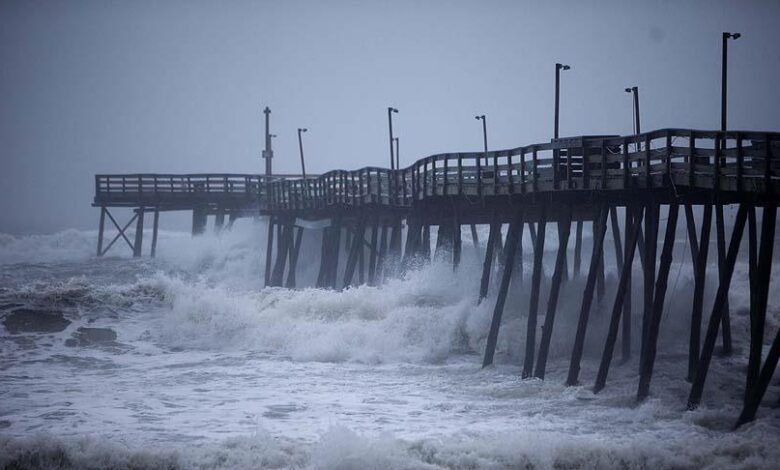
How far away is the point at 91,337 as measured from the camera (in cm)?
2127

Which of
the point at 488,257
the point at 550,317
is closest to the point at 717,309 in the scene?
the point at 550,317

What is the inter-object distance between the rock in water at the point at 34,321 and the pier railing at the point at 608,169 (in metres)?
9.78

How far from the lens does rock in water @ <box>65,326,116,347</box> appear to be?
20.6 m

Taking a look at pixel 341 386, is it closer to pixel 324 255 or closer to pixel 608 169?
pixel 608 169

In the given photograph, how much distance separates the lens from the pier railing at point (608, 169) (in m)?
11.6

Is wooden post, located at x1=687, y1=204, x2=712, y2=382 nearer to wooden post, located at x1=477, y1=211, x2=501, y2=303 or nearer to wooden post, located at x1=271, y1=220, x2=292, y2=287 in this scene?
wooden post, located at x1=477, y1=211, x2=501, y2=303

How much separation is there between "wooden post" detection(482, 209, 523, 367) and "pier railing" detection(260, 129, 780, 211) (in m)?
0.80

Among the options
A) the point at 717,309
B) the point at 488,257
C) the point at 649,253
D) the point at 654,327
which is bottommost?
the point at 654,327

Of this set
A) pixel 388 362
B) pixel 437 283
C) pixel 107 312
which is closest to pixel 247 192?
pixel 107 312

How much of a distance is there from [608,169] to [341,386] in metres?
6.46

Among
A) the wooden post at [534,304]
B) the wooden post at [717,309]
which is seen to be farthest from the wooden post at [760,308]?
the wooden post at [534,304]

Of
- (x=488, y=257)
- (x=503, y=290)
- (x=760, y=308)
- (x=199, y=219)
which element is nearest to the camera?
(x=760, y=308)

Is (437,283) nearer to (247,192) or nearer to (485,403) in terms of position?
(485,403)

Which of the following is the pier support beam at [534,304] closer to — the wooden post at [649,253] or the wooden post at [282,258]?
the wooden post at [649,253]
